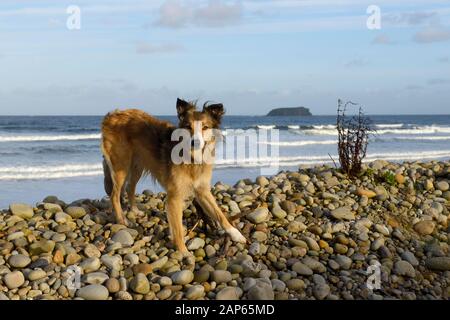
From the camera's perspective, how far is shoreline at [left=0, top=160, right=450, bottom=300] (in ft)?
16.4

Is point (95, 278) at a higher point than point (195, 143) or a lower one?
lower

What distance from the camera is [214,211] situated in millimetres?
6098

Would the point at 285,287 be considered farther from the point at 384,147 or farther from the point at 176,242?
the point at 384,147

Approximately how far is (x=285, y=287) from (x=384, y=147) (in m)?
21.4

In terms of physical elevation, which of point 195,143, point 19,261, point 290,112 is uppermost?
point 290,112

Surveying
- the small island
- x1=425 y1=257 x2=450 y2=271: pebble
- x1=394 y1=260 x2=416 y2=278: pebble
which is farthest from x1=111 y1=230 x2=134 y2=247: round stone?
the small island

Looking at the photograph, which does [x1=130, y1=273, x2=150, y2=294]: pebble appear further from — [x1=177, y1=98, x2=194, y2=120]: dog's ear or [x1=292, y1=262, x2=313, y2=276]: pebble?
[x1=177, y1=98, x2=194, y2=120]: dog's ear

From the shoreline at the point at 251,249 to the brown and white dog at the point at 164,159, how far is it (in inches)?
12.2

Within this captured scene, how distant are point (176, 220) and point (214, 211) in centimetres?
51

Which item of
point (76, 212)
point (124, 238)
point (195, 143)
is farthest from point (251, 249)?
point (76, 212)

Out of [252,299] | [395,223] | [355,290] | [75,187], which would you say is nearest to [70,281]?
[252,299]

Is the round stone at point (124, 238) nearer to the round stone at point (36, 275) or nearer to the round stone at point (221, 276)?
the round stone at point (36, 275)

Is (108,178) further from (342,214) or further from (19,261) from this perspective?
(342,214)

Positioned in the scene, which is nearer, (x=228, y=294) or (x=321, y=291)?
(x=228, y=294)
